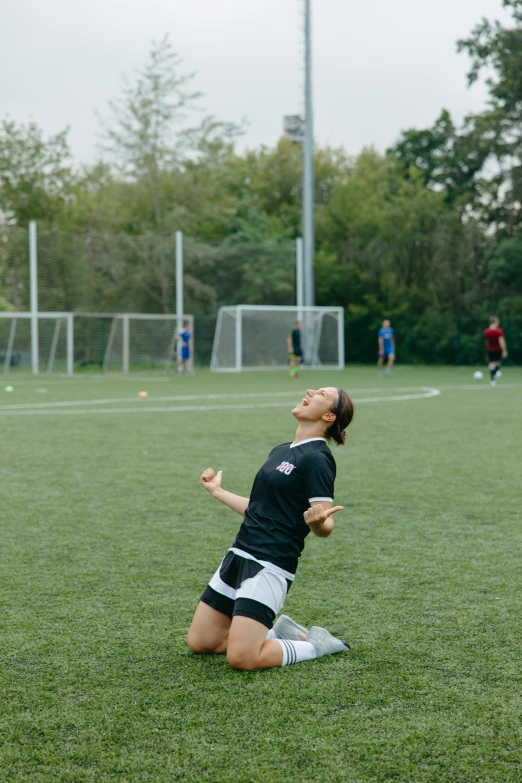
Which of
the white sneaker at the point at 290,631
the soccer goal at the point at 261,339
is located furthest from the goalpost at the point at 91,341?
the white sneaker at the point at 290,631

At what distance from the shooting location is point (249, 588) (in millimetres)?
3395

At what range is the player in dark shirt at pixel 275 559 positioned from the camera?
337 cm

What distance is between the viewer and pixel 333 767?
2.53m

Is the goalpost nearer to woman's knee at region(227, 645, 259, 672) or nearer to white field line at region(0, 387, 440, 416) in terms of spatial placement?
white field line at region(0, 387, 440, 416)

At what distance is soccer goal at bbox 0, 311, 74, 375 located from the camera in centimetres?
2892

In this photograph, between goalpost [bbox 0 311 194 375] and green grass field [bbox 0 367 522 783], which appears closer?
green grass field [bbox 0 367 522 783]

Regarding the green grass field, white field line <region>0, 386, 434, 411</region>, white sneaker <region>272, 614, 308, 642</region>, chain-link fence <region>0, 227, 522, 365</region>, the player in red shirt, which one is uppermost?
chain-link fence <region>0, 227, 522, 365</region>

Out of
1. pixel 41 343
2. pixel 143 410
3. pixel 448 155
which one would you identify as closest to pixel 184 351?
pixel 41 343

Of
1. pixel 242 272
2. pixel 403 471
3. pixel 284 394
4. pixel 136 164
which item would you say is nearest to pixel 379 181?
pixel 136 164

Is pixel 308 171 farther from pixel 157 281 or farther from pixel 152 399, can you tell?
pixel 152 399

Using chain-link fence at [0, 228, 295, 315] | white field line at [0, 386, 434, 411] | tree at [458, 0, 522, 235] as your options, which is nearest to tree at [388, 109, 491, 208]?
tree at [458, 0, 522, 235]

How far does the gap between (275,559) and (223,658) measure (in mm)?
464

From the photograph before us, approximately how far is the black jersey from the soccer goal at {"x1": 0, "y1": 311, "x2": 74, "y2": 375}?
84.0ft

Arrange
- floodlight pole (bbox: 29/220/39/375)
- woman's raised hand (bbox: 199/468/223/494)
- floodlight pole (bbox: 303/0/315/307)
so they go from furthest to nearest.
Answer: floodlight pole (bbox: 303/0/315/307)
floodlight pole (bbox: 29/220/39/375)
woman's raised hand (bbox: 199/468/223/494)
